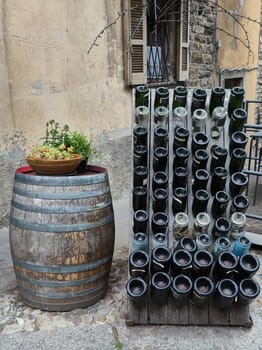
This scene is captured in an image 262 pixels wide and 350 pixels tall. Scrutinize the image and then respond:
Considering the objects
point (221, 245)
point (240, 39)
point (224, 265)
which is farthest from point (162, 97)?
point (240, 39)

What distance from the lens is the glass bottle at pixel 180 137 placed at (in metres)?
2.28

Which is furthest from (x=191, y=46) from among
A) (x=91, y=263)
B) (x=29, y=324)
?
(x=29, y=324)

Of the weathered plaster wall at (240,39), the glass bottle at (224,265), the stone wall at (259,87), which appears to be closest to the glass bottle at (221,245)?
the glass bottle at (224,265)

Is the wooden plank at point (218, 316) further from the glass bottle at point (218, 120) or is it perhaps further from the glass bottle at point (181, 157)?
the glass bottle at point (218, 120)

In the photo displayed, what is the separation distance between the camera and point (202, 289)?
201 centimetres

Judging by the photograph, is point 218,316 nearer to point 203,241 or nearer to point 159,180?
point 203,241

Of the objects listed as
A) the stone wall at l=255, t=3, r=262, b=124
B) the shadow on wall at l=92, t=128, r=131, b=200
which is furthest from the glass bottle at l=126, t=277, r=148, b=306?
the stone wall at l=255, t=3, r=262, b=124

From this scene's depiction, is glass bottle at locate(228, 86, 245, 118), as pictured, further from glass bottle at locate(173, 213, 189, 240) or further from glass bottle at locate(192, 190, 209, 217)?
glass bottle at locate(173, 213, 189, 240)

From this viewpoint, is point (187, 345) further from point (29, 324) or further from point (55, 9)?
point (55, 9)

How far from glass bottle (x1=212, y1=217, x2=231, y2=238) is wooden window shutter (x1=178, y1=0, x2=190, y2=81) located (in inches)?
148

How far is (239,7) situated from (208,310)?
6704 millimetres

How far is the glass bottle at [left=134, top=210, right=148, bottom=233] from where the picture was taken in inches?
85.0

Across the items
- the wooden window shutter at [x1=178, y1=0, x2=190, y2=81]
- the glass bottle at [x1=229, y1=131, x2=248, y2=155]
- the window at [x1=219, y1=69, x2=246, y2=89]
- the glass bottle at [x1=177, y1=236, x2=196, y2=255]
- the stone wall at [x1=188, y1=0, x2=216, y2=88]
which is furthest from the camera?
the window at [x1=219, y1=69, x2=246, y2=89]

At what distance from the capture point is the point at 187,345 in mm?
2010
